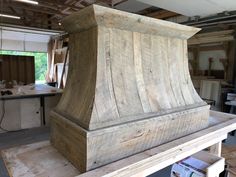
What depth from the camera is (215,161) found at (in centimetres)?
129

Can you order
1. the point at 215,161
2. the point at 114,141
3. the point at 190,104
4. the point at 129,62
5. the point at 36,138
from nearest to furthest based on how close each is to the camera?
the point at 114,141, the point at 129,62, the point at 190,104, the point at 215,161, the point at 36,138

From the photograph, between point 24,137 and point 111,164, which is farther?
point 24,137

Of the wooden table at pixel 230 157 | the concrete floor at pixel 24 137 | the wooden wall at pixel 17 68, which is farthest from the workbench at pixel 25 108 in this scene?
the wooden table at pixel 230 157

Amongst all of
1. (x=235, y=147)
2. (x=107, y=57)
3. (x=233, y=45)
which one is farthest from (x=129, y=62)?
(x=233, y=45)

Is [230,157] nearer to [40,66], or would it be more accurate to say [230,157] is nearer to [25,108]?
[25,108]

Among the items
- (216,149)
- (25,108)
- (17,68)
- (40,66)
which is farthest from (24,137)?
(40,66)

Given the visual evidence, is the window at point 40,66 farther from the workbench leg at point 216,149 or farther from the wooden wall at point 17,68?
the workbench leg at point 216,149

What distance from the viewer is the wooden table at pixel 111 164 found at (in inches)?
30.0

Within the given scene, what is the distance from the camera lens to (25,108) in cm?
411

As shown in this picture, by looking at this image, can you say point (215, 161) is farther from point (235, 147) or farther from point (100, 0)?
point (100, 0)

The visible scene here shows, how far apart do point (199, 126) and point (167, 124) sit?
1.02 feet

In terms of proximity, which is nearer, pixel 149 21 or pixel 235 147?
pixel 149 21

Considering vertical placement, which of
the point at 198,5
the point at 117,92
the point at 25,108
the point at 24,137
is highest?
the point at 198,5

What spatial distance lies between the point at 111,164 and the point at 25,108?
3.85 meters
